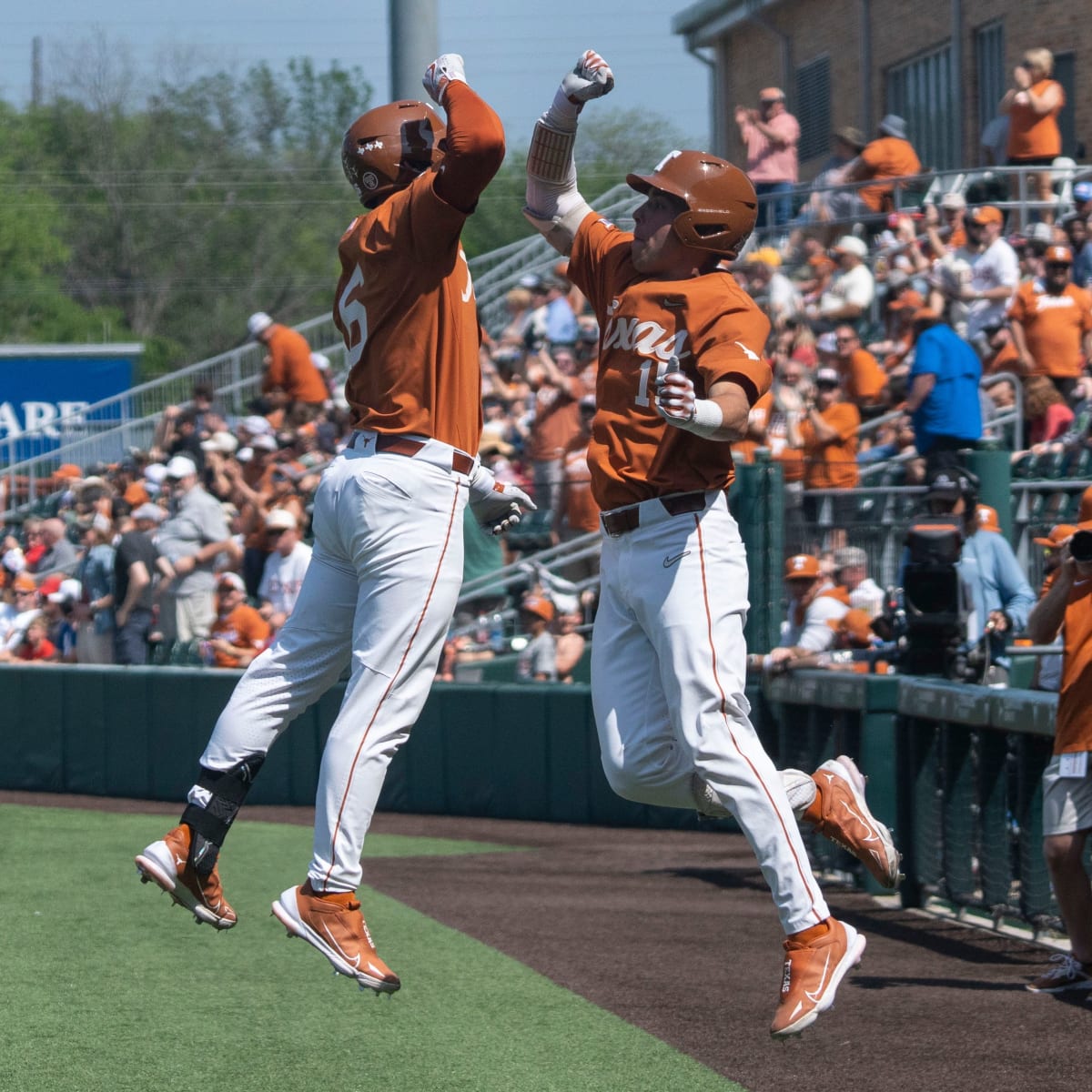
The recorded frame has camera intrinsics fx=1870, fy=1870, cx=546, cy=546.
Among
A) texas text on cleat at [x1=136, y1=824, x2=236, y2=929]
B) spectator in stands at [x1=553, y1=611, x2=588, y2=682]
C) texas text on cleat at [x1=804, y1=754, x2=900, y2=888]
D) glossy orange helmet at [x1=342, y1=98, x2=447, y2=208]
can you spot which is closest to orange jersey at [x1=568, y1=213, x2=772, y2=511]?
glossy orange helmet at [x1=342, y1=98, x2=447, y2=208]

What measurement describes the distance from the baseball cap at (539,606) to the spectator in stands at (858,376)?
2.73 metres

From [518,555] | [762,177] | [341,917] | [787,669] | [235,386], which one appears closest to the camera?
[341,917]

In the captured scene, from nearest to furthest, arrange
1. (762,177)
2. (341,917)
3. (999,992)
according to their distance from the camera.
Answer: (341,917) < (999,992) < (762,177)

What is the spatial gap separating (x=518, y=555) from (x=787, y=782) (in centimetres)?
912

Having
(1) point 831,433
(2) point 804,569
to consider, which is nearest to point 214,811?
(2) point 804,569

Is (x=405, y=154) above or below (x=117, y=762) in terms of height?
above

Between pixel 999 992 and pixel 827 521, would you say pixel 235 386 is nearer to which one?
pixel 827 521

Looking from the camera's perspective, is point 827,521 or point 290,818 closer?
point 827,521

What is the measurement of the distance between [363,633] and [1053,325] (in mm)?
8772

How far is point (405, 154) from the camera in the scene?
203 inches

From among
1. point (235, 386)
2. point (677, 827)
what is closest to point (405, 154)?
point (677, 827)

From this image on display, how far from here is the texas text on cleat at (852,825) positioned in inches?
205

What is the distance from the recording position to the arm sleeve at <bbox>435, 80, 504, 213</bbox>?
4750mm

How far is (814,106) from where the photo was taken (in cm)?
3098
